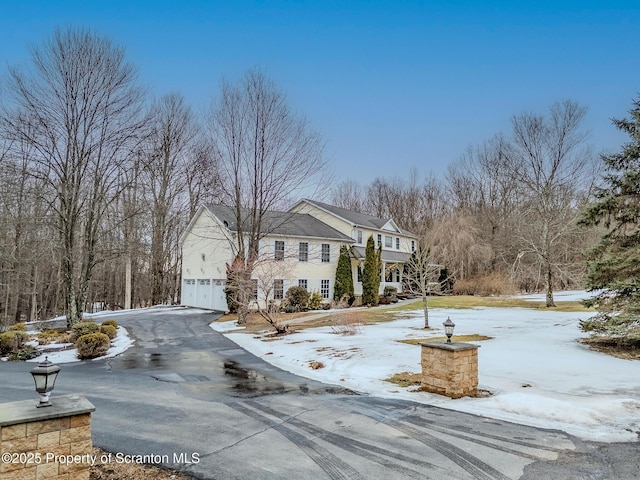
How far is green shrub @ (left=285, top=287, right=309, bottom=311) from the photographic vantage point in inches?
983

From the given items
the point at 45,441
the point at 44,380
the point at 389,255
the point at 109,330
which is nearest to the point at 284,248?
the point at 389,255

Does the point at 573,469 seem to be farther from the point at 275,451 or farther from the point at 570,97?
the point at 570,97

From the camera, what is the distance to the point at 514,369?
9352 millimetres

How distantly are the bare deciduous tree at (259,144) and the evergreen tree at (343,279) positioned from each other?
24.6 feet

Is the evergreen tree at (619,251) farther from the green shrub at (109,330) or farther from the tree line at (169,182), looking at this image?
the green shrub at (109,330)

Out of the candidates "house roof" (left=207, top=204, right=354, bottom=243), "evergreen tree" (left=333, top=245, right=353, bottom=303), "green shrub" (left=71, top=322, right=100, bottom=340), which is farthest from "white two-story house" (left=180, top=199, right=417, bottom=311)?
"green shrub" (left=71, top=322, right=100, bottom=340)

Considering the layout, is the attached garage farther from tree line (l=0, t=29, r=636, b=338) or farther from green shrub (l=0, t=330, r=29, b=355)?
green shrub (l=0, t=330, r=29, b=355)

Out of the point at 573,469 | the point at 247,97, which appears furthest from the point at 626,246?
the point at 247,97

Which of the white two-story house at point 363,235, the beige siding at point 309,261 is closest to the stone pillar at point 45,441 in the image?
the beige siding at point 309,261

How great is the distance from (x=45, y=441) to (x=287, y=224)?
24.4 metres

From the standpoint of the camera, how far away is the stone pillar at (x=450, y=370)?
24.1 feet

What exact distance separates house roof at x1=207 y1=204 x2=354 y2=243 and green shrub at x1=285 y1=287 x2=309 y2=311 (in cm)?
372

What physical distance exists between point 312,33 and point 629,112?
13706 millimetres

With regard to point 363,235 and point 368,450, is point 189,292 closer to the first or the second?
point 363,235
